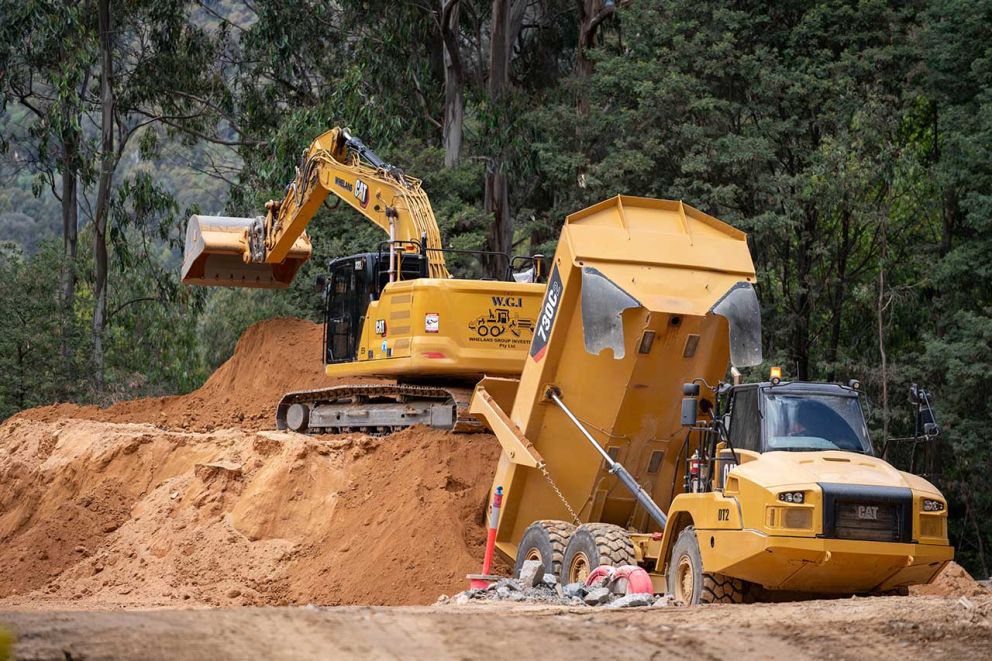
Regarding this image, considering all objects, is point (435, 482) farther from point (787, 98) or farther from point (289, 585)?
point (787, 98)

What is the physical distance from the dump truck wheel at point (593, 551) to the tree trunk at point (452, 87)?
78.3 feet

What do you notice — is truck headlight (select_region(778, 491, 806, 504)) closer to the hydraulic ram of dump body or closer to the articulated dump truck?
the articulated dump truck

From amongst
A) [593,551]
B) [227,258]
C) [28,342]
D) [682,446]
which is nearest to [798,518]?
[593,551]

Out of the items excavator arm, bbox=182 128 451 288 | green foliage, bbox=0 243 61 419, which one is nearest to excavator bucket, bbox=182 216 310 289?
excavator arm, bbox=182 128 451 288

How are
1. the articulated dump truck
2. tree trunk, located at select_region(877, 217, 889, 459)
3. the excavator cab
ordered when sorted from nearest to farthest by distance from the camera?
the articulated dump truck
the excavator cab
tree trunk, located at select_region(877, 217, 889, 459)

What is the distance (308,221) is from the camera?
2462 centimetres

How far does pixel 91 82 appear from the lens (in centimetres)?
4341

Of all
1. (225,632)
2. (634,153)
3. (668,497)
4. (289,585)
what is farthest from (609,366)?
(634,153)

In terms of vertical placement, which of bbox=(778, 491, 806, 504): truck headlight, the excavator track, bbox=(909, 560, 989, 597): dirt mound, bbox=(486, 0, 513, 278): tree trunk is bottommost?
bbox=(909, 560, 989, 597): dirt mound

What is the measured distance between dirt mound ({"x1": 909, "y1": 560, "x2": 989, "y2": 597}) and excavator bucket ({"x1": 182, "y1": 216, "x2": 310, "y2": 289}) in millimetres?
13480

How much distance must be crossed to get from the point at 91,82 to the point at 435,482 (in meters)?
30.1

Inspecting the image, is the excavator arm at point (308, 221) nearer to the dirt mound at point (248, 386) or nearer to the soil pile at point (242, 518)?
the dirt mound at point (248, 386)

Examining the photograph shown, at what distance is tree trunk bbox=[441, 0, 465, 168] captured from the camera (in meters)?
37.0

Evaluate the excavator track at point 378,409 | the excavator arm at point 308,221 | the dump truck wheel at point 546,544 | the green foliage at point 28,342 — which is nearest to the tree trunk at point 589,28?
the excavator arm at point 308,221
